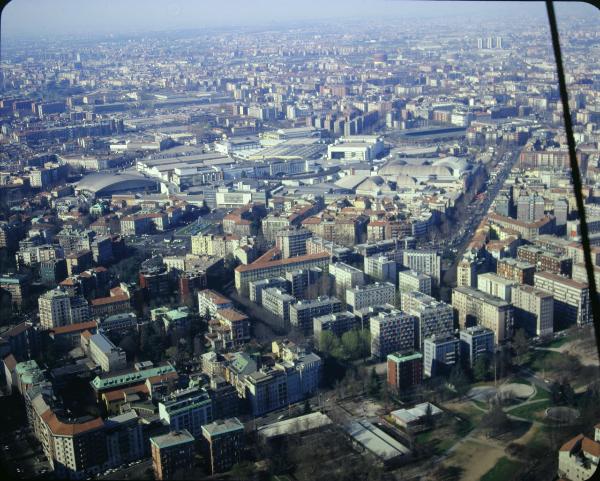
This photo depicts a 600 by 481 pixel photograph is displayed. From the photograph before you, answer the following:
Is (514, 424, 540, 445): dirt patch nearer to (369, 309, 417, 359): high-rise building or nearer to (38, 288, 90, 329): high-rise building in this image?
(369, 309, 417, 359): high-rise building

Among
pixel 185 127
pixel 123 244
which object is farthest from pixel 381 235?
pixel 185 127

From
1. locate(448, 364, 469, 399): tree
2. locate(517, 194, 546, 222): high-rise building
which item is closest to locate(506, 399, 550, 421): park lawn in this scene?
locate(448, 364, 469, 399): tree

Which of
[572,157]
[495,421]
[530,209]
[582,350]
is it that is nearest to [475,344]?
[582,350]

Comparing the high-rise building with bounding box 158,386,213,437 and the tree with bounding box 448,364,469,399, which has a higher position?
the high-rise building with bounding box 158,386,213,437

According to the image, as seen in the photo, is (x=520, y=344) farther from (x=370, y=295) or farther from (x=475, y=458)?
(x=475, y=458)

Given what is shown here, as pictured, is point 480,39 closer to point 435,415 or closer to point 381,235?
point 381,235

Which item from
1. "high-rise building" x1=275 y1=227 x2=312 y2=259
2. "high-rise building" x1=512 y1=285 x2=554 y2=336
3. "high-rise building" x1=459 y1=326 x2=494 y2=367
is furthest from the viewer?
"high-rise building" x1=275 y1=227 x2=312 y2=259

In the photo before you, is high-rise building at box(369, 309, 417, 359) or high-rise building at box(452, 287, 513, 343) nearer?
high-rise building at box(369, 309, 417, 359)
